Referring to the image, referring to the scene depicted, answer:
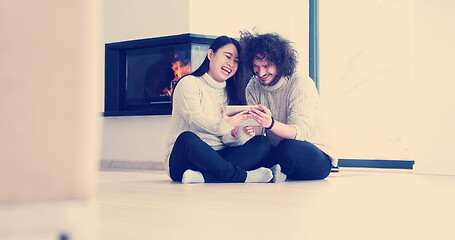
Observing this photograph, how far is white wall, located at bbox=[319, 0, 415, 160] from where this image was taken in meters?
4.46

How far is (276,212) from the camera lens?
5.53 feet

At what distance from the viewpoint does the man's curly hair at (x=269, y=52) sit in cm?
300

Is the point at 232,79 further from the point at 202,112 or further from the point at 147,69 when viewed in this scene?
Answer: the point at 147,69

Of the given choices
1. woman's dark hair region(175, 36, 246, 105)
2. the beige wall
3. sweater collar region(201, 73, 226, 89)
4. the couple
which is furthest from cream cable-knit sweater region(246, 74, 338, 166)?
the beige wall

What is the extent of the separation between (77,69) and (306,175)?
8.49 feet

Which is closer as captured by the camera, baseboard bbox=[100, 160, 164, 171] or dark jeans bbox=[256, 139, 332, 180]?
dark jeans bbox=[256, 139, 332, 180]

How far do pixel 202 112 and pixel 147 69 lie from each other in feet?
6.23

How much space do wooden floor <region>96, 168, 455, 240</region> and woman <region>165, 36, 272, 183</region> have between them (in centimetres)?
22

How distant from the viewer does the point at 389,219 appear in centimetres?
152

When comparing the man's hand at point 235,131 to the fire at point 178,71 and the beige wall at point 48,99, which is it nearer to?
the fire at point 178,71

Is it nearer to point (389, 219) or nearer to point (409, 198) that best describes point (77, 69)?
point (389, 219)

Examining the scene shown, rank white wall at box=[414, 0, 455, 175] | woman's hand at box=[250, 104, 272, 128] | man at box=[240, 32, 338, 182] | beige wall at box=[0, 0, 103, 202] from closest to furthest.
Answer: beige wall at box=[0, 0, 103, 202] < woman's hand at box=[250, 104, 272, 128] < man at box=[240, 32, 338, 182] < white wall at box=[414, 0, 455, 175]

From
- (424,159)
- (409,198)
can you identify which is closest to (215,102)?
(409,198)

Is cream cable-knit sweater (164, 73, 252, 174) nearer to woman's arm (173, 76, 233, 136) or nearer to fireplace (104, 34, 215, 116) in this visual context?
woman's arm (173, 76, 233, 136)
